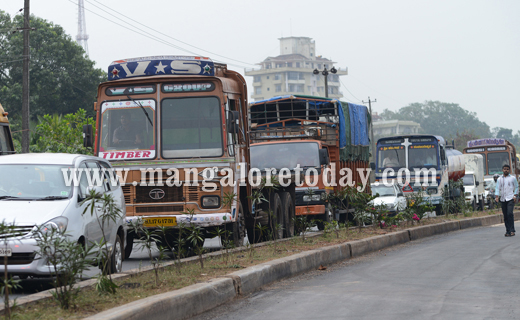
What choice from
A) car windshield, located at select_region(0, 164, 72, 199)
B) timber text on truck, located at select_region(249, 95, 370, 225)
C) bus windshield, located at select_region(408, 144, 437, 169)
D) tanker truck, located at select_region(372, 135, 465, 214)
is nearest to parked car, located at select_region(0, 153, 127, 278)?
car windshield, located at select_region(0, 164, 72, 199)

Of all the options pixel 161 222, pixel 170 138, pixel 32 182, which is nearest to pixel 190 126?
pixel 170 138

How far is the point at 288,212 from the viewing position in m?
15.5

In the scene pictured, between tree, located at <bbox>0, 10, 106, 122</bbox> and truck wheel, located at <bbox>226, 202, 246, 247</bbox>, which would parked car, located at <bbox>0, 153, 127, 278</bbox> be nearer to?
truck wheel, located at <bbox>226, 202, 246, 247</bbox>

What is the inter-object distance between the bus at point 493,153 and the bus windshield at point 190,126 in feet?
113

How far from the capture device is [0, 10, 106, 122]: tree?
1868 inches

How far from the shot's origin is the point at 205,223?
11547mm

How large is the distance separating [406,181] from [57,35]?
108 ft

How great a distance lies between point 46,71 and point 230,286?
4458 centimetres

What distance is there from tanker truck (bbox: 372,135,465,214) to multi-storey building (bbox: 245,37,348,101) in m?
134

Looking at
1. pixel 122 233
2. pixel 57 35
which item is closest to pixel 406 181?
pixel 122 233

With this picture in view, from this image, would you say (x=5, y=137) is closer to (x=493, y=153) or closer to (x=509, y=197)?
(x=509, y=197)

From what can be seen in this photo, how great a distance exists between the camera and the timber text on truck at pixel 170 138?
11.6m

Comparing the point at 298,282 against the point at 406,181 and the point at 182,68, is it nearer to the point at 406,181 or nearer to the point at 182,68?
the point at 182,68

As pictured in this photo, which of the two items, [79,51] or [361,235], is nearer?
[361,235]
